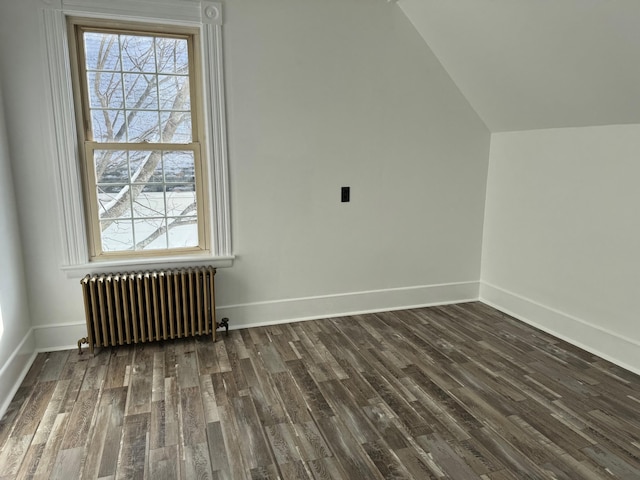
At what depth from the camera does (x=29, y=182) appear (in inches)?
119

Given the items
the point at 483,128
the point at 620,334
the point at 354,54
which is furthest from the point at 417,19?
the point at 620,334

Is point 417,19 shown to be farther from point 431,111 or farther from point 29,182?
point 29,182

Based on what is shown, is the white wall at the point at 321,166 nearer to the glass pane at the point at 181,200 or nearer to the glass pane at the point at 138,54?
the glass pane at the point at 181,200

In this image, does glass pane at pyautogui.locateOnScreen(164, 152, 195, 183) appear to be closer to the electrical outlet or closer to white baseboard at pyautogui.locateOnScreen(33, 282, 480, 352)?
white baseboard at pyautogui.locateOnScreen(33, 282, 480, 352)

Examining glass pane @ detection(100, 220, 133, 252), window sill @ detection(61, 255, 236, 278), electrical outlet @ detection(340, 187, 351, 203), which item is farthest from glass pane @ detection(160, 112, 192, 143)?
electrical outlet @ detection(340, 187, 351, 203)

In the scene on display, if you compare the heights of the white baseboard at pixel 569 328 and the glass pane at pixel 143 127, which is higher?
the glass pane at pixel 143 127

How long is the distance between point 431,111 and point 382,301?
1800 mm

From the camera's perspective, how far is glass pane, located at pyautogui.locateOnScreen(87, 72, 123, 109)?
3.11 metres

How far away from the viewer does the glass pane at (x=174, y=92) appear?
3.25 m

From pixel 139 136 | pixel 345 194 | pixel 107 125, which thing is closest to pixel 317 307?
pixel 345 194

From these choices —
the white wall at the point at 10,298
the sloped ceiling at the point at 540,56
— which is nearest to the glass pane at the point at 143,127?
the white wall at the point at 10,298

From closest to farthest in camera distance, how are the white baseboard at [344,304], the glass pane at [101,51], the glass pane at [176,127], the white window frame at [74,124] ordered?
the white window frame at [74,124] → the glass pane at [101,51] → the glass pane at [176,127] → the white baseboard at [344,304]

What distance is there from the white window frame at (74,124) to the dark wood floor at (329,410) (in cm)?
72

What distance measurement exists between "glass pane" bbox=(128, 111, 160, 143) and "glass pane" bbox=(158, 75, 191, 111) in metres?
0.12
